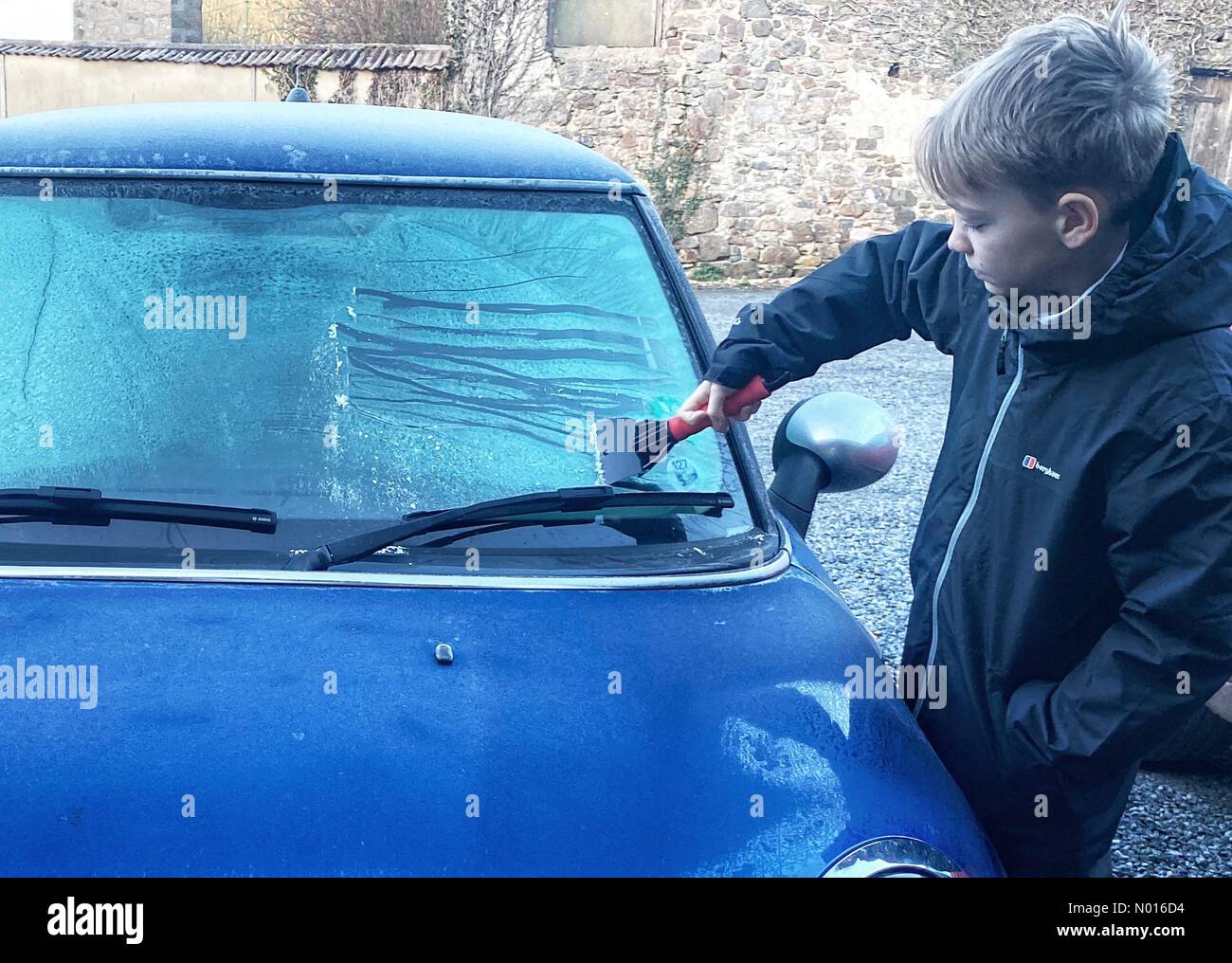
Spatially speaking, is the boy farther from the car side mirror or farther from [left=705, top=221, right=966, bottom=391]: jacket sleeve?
the car side mirror

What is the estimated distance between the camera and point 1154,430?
1.70 m

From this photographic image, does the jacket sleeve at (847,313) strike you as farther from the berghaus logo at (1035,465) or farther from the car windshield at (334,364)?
the berghaus logo at (1035,465)

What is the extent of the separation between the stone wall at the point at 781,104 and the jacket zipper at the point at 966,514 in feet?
49.4

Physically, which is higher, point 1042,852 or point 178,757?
point 178,757

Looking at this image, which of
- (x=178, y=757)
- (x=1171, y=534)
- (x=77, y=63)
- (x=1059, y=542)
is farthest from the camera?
(x=77, y=63)

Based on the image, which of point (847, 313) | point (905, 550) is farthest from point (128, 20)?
point (847, 313)

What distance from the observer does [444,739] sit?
161 cm

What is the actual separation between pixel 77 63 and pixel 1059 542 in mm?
19695

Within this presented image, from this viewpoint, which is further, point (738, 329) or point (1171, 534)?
point (738, 329)

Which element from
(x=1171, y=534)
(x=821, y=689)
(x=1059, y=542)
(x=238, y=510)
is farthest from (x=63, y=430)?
(x=1171, y=534)

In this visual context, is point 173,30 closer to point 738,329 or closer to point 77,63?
point 77,63

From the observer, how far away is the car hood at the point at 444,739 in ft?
4.82

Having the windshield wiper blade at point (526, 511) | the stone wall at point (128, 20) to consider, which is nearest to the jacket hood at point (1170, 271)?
the windshield wiper blade at point (526, 511)

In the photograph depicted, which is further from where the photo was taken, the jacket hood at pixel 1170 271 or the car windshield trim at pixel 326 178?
the car windshield trim at pixel 326 178
